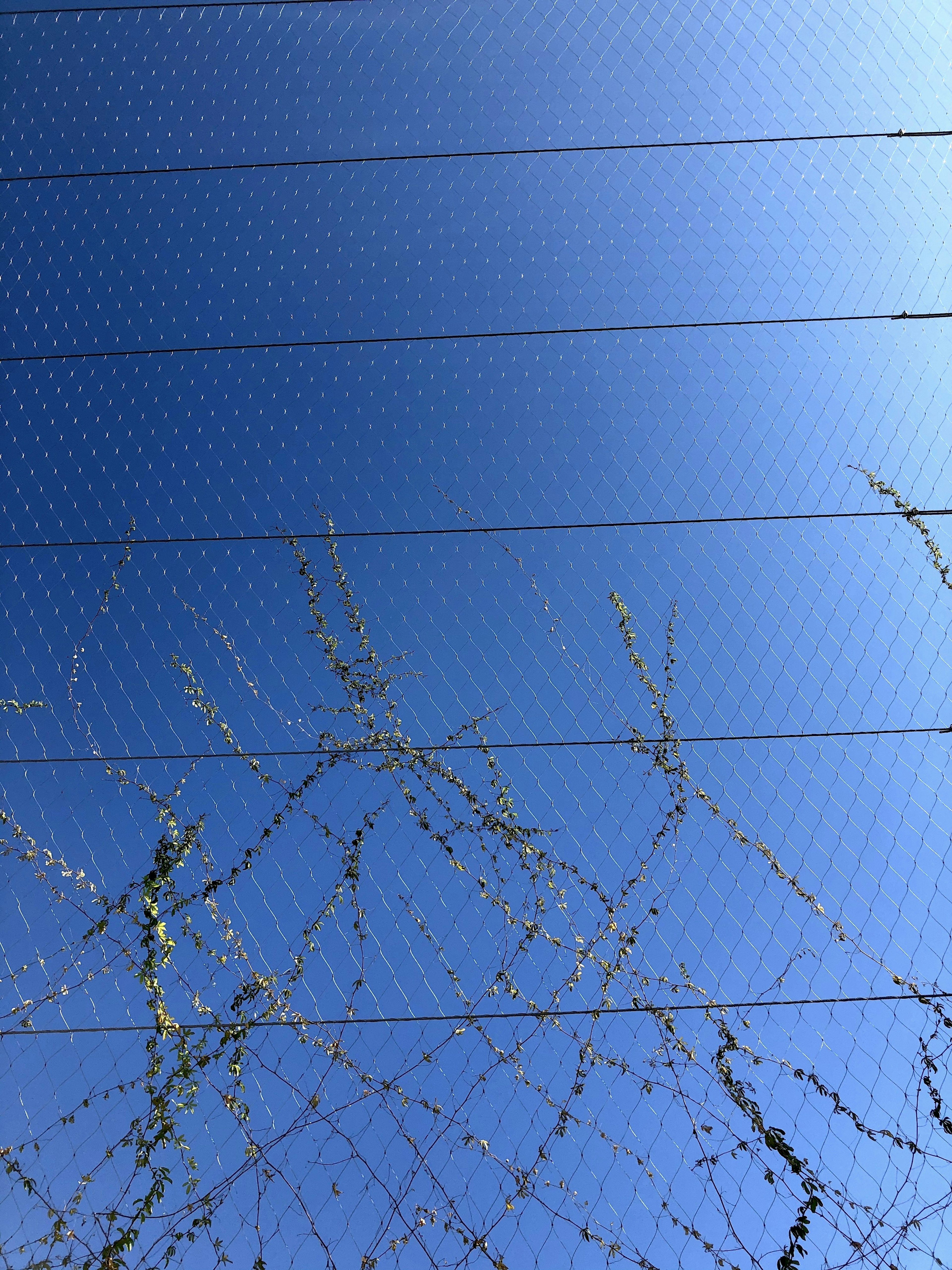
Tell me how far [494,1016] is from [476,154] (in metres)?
2.77

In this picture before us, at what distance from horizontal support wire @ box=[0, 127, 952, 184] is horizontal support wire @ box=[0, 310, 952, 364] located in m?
0.60

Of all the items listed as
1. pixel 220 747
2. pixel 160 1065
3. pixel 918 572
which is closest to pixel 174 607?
pixel 220 747

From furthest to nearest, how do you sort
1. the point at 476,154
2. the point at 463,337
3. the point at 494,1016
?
the point at 476,154 < the point at 463,337 < the point at 494,1016

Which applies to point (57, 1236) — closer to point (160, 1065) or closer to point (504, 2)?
point (160, 1065)

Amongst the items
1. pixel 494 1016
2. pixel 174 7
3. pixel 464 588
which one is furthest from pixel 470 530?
pixel 174 7

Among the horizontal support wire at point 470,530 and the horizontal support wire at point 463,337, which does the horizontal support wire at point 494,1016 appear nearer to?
the horizontal support wire at point 470,530

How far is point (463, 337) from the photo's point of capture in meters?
3.05

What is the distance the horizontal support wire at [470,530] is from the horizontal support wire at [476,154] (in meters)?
1.25

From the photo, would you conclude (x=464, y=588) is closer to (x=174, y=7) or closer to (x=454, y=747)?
(x=454, y=747)

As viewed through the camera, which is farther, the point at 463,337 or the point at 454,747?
the point at 463,337

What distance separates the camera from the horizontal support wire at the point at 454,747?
102 inches

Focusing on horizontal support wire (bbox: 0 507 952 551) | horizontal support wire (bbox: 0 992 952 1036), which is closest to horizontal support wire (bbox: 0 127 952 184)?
horizontal support wire (bbox: 0 507 952 551)

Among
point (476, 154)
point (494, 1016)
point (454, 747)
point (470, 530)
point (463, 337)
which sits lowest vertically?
point (494, 1016)

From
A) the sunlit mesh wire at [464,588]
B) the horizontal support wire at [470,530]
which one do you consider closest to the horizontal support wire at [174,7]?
the sunlit mesh wire at [464,588]
